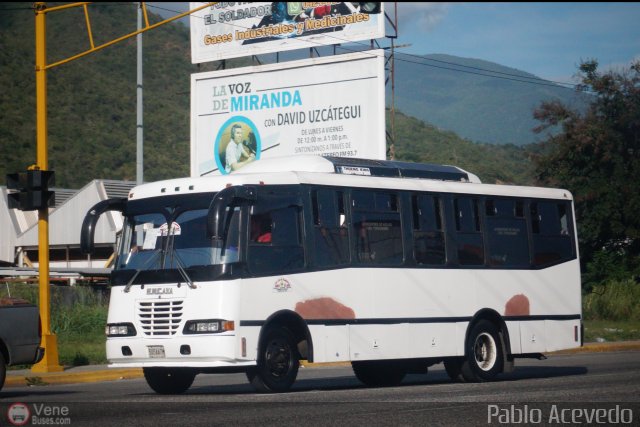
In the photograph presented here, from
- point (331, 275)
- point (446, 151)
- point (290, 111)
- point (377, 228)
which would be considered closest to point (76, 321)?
point (290, 111)

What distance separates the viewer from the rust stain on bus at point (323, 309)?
16750 millimetres

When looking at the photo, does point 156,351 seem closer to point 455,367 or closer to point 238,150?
point 455,367

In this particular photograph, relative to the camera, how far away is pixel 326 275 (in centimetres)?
1719

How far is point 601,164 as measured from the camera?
151 ft

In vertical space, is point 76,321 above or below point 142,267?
below

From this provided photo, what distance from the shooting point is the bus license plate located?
1614 centimetres

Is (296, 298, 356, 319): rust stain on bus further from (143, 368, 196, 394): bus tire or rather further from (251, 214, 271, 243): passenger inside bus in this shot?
(143, 368, 196, 394): bus tire

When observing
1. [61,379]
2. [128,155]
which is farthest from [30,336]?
[128,155]

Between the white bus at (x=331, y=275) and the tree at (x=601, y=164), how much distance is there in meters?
23.7

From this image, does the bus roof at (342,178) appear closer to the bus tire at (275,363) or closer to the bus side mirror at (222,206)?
the bus side mirror at (222,206)

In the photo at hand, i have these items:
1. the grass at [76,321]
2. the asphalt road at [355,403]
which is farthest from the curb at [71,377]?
the grass at [76,321]

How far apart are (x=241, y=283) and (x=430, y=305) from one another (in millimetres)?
3942

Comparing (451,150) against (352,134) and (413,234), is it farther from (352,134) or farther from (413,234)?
(413,234)

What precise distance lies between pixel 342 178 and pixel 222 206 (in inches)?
116
